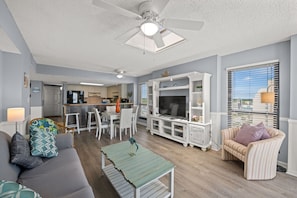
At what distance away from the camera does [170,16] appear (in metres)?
1.77

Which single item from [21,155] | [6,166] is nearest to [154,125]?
[21,155]

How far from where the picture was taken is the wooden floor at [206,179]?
179 cm

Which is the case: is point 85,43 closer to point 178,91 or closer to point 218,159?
point 178,91

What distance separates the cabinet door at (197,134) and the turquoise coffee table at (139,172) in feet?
5.74

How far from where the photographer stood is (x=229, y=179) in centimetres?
208

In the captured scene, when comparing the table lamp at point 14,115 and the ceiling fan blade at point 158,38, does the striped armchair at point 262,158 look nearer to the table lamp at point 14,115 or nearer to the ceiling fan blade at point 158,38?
the ceiling fan blade at point 158,38

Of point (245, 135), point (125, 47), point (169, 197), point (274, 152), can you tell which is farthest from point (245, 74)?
point (169, 197)

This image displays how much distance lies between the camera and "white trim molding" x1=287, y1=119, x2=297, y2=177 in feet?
7.18

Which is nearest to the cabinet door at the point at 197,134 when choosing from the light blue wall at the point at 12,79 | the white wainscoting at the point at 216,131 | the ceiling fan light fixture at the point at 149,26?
the white wainscoting at the point at 216,131

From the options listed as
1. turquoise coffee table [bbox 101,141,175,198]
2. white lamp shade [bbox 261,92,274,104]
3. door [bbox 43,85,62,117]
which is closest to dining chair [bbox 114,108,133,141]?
turquoise coffee table [bbox 101,141,175,198]

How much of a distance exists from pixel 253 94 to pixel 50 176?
3884 mm

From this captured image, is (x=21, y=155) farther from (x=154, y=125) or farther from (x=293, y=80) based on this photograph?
(x=293, y=80)

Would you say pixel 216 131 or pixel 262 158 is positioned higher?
pixel 216 131

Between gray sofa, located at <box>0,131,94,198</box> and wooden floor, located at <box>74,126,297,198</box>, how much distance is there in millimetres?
577
